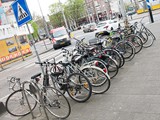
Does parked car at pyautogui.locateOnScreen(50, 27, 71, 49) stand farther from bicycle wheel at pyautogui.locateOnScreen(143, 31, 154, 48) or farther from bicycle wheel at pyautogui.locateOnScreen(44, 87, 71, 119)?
bicycle wheel at pyautogui.locateOnScreen(44, 87, 71, 119)

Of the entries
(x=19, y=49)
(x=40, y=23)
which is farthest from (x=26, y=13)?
(x=40, y=23)

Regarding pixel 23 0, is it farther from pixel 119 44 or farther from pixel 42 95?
pixel 119 44

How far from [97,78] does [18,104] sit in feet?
6.51

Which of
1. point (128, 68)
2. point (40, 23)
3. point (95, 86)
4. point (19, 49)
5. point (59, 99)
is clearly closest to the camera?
point (59, 99)

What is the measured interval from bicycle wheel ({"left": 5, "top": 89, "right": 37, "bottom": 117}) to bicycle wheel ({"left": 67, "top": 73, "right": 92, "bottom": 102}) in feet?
2.90

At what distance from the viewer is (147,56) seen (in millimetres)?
7746

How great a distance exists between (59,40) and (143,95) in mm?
17624

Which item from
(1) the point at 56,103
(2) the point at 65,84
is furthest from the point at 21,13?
(1) the point at 56,103

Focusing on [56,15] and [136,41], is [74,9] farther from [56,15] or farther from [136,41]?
[136,41]

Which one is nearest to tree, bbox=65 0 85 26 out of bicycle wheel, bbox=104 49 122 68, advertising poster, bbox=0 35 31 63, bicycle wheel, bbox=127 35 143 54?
advertising poster, bbox=0 35 31 63

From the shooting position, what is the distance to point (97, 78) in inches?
213

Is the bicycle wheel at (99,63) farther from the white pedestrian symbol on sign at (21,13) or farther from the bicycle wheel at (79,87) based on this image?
the white pedestrian symbol on sign at (21,13)

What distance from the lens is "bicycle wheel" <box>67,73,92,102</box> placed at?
483 cm

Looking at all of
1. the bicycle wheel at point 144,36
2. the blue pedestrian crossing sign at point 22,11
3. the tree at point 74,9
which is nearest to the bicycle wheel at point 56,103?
the blue pedestrian crossing sign at point 22,11
